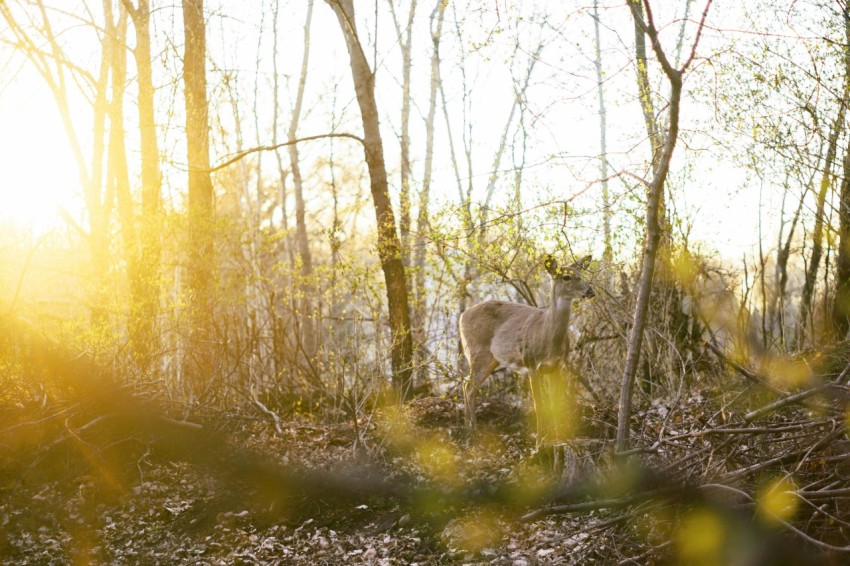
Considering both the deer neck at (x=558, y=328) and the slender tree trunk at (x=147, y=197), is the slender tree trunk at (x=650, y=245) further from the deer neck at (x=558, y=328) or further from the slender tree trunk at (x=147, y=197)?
the slender tree trunk at (x=147, y=197)

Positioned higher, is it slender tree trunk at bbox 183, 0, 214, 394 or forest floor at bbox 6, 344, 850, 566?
slender tree trunk at bbox 183, 0, 214, 394

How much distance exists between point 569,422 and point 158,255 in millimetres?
5499

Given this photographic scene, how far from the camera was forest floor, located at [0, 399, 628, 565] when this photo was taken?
6945 mm

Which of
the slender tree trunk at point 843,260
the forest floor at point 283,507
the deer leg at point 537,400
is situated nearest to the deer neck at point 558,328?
the deer leg at point 537,400

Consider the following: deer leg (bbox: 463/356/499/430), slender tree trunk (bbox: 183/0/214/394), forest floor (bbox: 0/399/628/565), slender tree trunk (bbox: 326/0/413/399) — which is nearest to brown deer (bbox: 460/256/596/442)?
deer leg (bbox: 463/356/499/430)

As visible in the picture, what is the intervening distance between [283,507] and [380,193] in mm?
5196

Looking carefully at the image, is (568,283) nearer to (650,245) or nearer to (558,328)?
(558,328)

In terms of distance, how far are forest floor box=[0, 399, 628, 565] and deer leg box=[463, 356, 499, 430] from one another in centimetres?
23

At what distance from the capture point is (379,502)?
789cm

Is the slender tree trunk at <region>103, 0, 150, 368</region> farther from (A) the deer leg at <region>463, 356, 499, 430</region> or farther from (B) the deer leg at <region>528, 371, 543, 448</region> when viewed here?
(B) the deer leg at <region>528, 371, 543, 448</region>

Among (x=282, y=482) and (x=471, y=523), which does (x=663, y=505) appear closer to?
(x=471, y=523)

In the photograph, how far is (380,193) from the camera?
11.8m

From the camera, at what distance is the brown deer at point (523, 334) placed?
892cm

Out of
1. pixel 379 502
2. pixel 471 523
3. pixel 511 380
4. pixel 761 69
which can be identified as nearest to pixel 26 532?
pixel 379 502
